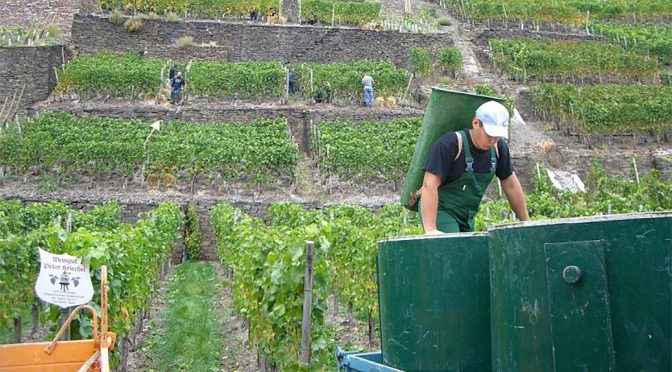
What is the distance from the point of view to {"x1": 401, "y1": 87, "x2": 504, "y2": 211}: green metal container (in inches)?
168

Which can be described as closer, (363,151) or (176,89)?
(363,151)

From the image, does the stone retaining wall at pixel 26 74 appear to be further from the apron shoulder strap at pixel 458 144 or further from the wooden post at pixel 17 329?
the apron shoulder strap at pixel 458 144

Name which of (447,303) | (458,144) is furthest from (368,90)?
(447,303)

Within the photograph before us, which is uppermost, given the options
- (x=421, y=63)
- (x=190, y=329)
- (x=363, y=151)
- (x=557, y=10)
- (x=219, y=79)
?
(x=557, y=10)

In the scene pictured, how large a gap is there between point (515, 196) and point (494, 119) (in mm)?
753

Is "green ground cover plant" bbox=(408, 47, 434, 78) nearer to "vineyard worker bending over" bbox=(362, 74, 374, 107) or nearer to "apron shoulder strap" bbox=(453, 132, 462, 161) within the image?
"vineyard worker bending over" bbox=(362, 74, 374, 107)

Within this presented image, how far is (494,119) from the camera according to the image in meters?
4.08

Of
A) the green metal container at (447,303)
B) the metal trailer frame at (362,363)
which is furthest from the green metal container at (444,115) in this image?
the green metal container at (447,303)

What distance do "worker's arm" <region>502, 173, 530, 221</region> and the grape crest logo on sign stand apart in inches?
124

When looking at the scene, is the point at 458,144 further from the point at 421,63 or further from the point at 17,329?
the point at 421,63

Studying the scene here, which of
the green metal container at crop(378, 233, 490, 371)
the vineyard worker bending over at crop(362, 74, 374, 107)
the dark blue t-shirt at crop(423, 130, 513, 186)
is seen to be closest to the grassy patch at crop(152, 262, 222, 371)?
the dark blue t-shirt at crop(423, 130, 513, 186)

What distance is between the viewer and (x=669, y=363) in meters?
2.26

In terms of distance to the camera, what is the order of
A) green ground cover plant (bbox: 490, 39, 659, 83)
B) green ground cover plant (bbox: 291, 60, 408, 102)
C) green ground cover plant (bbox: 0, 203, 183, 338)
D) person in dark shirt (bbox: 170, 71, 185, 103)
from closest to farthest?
green ground cover plant (bbox: 0, 203, 183, 338) < person in dark shirt (bbox: 170, 71, 185, 103) < green ground cover plant (bbox: 291, 60, 408, 102) < green ground cover plant (bbox: 490, 39, 659, 83)

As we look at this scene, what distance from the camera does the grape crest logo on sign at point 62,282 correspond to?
554 centimetres
